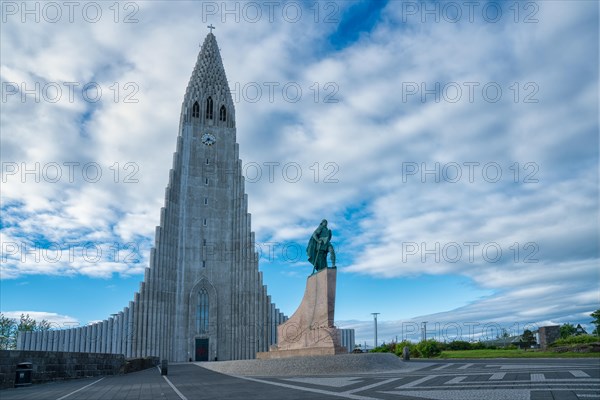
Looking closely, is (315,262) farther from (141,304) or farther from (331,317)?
(141,304)

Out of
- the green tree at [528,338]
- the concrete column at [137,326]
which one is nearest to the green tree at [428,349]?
the green tree at [528,338]

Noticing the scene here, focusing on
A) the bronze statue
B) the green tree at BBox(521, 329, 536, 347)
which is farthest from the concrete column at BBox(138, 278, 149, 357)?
the green tree at BBox(521, 329, 536, 347)

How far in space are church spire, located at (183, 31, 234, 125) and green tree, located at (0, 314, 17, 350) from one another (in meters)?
35.6

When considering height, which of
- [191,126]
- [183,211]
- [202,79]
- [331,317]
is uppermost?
[202,79]

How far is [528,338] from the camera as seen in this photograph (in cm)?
5741

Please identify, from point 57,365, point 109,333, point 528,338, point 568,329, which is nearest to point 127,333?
point 109,333

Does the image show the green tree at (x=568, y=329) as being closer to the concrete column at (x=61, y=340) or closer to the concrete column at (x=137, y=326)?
the concrete column at (x=137, y=326)

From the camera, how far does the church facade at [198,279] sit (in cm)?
5056

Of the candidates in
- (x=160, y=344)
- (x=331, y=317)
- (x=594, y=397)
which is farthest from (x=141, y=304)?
(x=594, y=397)

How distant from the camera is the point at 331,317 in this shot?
24625mm

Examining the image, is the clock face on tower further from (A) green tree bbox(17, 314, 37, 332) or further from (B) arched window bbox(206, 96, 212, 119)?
(A) green tree bbox(17, 314, 37, 332)

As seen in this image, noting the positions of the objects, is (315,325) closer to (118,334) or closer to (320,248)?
(320,248)

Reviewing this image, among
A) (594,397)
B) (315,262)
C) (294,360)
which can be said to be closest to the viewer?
(594,397)

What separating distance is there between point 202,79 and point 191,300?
26154mm
